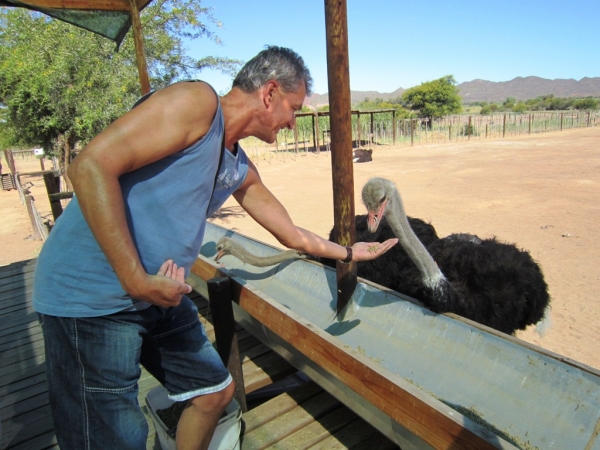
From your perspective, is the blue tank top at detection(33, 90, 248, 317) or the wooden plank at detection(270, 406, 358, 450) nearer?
the blue tank top at detection(33, 90, 248, 317)

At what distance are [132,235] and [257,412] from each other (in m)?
1.41

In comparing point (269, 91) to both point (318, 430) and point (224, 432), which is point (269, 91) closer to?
point (224, 432)

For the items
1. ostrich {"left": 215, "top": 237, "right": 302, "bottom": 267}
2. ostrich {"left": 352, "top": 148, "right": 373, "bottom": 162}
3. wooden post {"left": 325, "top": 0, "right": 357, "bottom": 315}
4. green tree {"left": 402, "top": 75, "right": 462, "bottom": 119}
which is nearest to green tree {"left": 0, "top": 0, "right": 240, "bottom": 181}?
ostrich {"left": 215, "top": 237, "right": 302, "bottom": 267}

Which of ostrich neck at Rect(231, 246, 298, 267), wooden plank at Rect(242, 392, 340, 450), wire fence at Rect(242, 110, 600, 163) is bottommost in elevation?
wire fence at Rect(242, 110, 600, 163)

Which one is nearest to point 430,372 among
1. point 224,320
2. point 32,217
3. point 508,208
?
point 224,320

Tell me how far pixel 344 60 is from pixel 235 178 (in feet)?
3.42

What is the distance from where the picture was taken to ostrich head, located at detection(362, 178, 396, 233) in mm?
2938

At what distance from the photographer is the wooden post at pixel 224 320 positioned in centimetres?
216

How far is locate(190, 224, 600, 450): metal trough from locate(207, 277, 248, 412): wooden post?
0.07m

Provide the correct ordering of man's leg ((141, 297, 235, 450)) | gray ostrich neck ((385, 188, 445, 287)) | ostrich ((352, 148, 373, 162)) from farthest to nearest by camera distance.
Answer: ostrich ((352, 148, 373, 162)), gray ostrich neck ((385, 188, 445, 287)), man's leg ((141, 297, 235, 450))

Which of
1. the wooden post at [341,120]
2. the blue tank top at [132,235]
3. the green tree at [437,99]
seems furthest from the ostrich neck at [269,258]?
the green tree at [437,99]

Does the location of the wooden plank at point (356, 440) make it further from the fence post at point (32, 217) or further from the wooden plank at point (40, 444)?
the fence post at point (32, 217)

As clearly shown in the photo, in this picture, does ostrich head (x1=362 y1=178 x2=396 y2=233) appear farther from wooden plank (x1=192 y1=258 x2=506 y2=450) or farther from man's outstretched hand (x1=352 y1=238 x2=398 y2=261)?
wooden plank (x1=192 y1=258 x2=506 y2=450)

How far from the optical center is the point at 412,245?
2.87 meters
